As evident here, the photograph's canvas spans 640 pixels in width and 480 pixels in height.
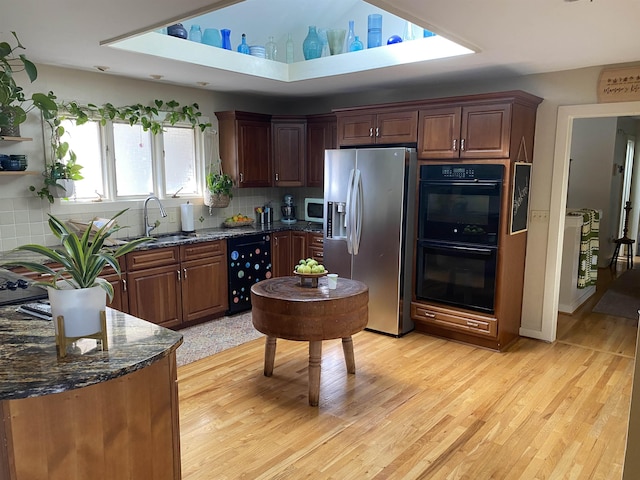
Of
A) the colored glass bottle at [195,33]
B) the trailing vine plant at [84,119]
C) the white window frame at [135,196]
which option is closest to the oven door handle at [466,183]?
the colored glass bottle at [195,33]

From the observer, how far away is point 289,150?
568 cm

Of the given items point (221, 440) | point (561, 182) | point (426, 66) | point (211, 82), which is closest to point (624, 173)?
point (561, 182)

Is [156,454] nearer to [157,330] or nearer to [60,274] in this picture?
[157,330]

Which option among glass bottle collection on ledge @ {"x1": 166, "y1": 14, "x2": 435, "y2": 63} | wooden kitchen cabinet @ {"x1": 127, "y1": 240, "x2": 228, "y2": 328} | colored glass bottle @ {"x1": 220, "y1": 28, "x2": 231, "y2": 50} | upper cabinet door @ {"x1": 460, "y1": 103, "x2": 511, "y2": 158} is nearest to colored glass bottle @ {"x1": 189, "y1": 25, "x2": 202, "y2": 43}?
glass bottle collection on ledge @ {"x1": 166, "y1": 14, "x2": 435, "y2": 63}

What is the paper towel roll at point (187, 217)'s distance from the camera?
4938 mm

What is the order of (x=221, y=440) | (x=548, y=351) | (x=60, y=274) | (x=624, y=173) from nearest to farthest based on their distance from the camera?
1. (x=60, y=274)
2. (x=221, y=440)
3. (x=548, y=351)
4. (x=624, y=173)

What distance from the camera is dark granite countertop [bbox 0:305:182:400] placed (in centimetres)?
150

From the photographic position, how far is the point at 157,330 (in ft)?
6.45

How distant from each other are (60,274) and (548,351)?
12.7ft

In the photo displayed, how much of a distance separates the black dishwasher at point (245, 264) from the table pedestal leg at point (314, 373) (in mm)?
2007

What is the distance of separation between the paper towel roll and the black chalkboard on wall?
10.2 ft

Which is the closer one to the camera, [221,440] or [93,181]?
[221,440]

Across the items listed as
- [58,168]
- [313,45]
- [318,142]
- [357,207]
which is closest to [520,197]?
[357,207]

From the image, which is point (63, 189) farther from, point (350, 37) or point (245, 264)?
point (350, 37)
